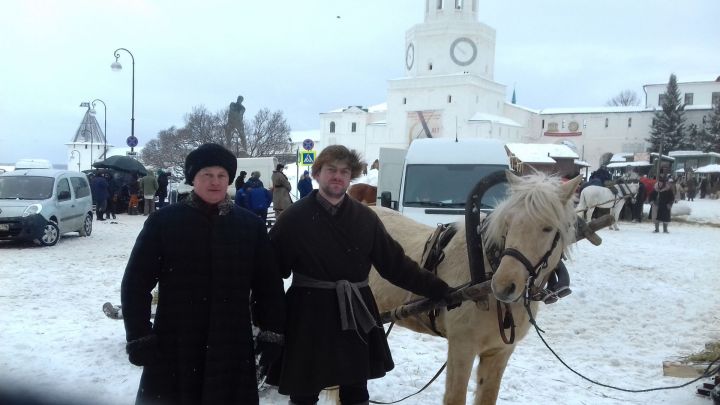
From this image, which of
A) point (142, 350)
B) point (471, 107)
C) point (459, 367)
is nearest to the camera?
point (142, 350)

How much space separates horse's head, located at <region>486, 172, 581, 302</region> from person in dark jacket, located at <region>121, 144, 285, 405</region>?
1.32 meters

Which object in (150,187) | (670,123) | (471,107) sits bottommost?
(150,187)

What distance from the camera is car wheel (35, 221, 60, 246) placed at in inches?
514

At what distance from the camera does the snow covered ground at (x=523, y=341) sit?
497 centimetres

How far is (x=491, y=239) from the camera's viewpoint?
11.0 ft

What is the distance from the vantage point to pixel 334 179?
3.00 meters

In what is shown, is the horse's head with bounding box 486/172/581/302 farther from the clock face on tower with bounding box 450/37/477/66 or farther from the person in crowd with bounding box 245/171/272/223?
the clock face on tower with bounding box 450/37/477/66

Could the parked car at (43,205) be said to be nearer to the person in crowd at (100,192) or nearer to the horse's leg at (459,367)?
the person in crowd at (100,192)

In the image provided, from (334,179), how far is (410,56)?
77.5 metres

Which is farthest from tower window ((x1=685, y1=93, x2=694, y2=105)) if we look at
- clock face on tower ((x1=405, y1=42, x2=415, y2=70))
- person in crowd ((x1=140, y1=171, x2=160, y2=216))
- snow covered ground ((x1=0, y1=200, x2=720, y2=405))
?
person in crowd ((x1=140, y1=171, x2=160, y2=216))

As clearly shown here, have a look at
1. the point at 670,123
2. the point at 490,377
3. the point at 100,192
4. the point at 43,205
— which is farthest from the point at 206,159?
the point at 670,123

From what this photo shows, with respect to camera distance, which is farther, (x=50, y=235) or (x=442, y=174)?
(x=50, y=235)

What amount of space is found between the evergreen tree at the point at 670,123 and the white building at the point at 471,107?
3587 mm

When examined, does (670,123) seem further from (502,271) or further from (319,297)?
(319,297)
